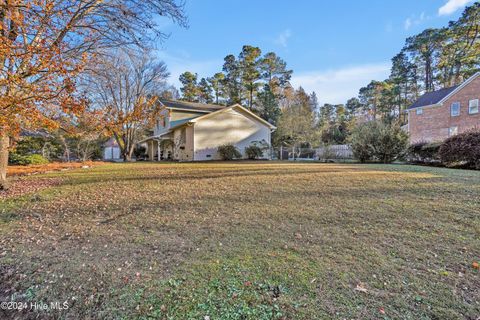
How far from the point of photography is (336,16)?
11180 mm

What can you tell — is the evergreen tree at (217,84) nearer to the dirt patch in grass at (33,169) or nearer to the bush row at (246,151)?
the bush row at (246,151)

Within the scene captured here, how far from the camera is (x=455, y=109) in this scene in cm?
2028

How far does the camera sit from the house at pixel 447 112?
63.6 ft

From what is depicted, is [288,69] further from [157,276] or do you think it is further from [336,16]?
[157,276]

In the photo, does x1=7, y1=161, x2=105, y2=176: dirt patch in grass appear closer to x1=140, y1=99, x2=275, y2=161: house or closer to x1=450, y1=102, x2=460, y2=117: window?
x1=140, y1=99, x2=275, y2=161: house

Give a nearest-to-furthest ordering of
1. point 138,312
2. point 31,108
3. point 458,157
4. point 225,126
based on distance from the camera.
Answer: point 138,312
point 31,108
point 458,157
point 225,126

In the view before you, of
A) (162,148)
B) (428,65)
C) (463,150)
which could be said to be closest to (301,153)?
(162,148)

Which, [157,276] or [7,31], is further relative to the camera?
[7,31]

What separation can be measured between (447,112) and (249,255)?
26.3 meters

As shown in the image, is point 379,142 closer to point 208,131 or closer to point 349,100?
point 208,131

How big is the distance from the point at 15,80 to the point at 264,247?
5.61m

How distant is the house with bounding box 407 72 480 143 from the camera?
763 inches

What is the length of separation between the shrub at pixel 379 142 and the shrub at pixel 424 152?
44 centimetres

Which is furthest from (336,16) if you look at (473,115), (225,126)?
(473,115)
